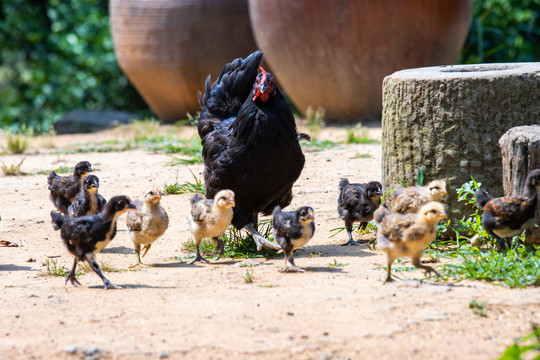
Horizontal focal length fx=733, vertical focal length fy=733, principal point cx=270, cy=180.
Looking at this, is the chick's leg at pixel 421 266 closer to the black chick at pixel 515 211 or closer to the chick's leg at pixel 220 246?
the black chick at pixel 515 211

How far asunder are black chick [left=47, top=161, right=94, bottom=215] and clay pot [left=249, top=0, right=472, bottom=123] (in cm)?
524

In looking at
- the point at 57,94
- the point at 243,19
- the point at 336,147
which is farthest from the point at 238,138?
the point at 57,94

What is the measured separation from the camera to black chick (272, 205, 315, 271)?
509 centimetres

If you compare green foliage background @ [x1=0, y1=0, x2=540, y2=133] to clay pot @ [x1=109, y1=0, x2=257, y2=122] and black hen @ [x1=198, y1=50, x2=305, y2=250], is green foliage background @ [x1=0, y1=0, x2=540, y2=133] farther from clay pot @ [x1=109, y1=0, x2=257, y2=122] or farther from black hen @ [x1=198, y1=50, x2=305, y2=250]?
black hen @ [x1=198, y1=50, x2=305, y2=250]

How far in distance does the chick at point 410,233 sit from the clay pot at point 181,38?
27.8 feet

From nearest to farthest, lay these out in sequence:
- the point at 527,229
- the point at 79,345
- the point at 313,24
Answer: the point at 79,345, the point at 527,229, the point at 313,24

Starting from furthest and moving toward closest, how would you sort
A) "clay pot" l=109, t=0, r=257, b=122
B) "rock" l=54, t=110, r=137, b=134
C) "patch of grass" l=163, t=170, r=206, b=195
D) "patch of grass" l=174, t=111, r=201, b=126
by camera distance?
"rock" l=54, t=110, r=137, b=134, "clay pot" l=109, t=0, r=257, b=122, "patch of grass" l=174, t=111, r=201, b=126, "patch of grass" l=163, t=170, r=206, b=195

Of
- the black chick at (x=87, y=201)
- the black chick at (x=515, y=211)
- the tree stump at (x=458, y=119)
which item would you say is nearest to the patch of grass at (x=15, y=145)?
the black chick at (x=87, y=201)

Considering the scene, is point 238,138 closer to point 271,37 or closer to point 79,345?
point 79,345

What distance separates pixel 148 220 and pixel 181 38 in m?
7.58

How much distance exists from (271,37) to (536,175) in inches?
281

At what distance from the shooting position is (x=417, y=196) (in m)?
5.24

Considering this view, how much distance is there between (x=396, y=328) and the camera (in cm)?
381

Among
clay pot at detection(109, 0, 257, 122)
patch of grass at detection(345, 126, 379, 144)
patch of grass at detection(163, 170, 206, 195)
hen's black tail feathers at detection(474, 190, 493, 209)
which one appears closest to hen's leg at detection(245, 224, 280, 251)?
hen's black tail feathers at detection(474, 190, 493, 209)
